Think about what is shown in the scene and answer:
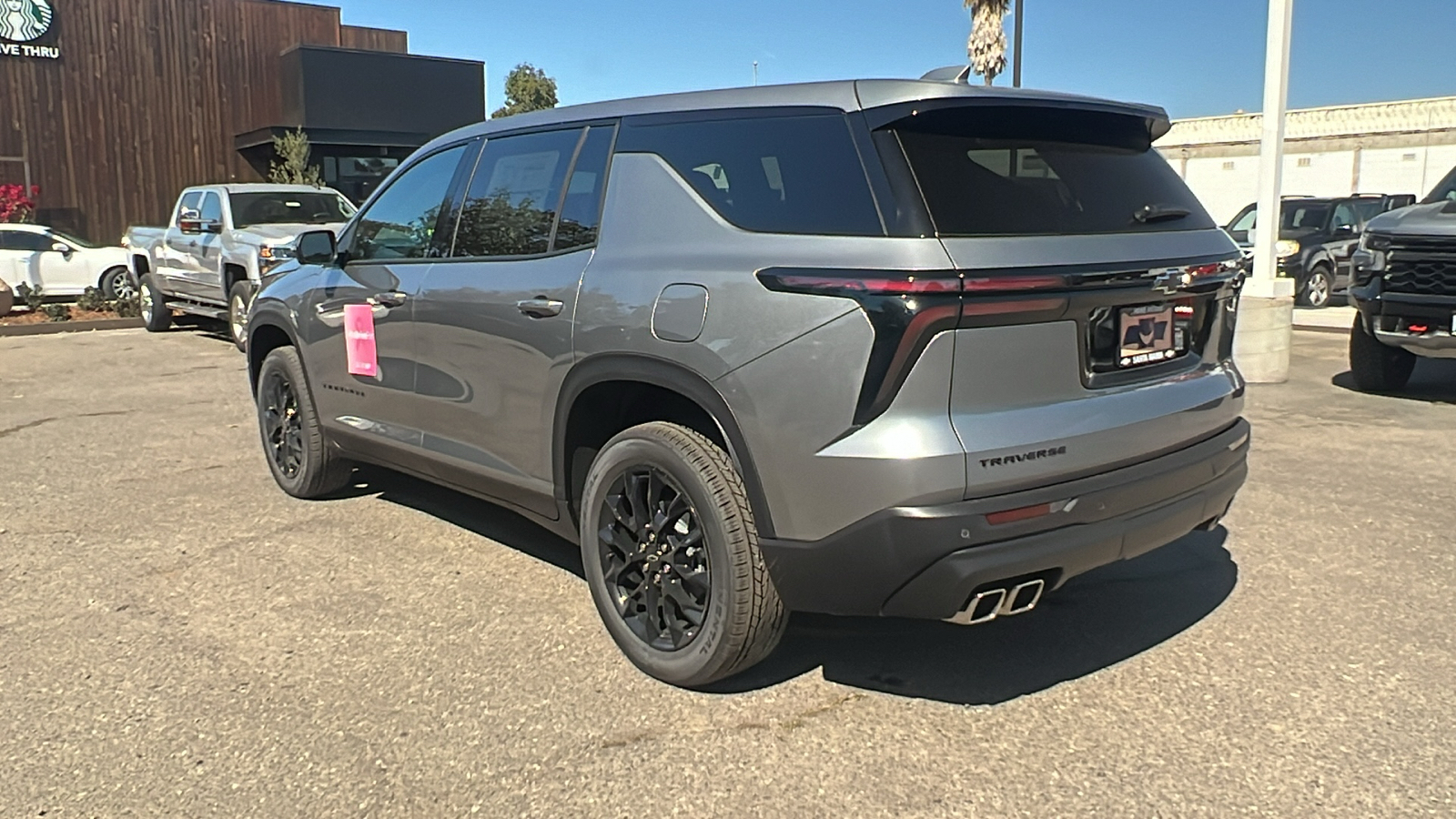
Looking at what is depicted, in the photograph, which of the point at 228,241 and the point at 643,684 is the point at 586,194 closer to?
the point at 643,684

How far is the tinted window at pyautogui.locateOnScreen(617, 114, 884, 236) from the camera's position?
3012 millimetres

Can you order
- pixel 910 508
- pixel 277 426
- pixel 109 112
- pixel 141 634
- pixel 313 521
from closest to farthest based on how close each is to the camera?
pixel 910 508 < pixel 141 634 < pixel 313 521 < pixel 277 426 < pixel 109 112

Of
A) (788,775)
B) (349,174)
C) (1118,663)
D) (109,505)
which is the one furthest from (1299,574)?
(349,174)

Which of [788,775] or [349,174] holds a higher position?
[349,174]

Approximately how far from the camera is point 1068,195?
3201 mm

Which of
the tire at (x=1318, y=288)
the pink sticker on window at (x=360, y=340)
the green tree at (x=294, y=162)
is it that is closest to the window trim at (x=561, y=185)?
the pink sticker on window at (x=360, y=340)

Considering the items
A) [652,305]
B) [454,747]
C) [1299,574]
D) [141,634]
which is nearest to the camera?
[454,747]

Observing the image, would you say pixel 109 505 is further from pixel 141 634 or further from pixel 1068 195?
pixel 1068 195

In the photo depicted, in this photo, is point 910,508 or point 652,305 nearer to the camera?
point 910,508

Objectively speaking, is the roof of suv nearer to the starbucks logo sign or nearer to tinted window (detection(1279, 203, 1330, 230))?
tinted window (detection(1279, 203, 1330, 230))

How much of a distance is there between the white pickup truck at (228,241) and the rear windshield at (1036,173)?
350 inches

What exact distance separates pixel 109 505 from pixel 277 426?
886 millimetres

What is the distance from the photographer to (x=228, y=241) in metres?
11.5

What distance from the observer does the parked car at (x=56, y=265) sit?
16453 mm
